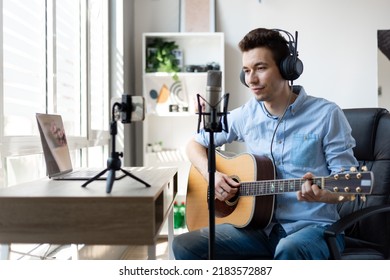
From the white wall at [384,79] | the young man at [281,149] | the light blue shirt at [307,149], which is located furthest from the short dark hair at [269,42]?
the white wall at [384,79]

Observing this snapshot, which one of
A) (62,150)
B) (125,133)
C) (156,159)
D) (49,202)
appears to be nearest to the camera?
(49,202)

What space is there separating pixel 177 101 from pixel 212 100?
1763 millimetres

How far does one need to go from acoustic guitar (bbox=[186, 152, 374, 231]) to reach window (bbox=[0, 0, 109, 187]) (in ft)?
1.94

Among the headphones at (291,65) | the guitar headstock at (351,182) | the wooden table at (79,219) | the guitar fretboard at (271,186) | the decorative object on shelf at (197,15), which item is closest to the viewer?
the wooden table at (79,219)

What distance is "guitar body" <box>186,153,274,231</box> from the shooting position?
1245 millimetres

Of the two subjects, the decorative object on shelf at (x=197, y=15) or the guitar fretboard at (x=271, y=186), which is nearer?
the guitar fretboard at (x=271, y=186)

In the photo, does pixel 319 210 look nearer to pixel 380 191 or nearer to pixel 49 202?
pixel 380 191

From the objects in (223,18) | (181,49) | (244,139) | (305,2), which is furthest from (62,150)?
(305,2)

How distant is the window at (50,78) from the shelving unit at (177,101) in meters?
0.36

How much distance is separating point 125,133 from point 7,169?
118cm

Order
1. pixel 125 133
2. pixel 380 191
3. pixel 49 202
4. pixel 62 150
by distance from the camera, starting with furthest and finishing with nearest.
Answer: pixel 125 133
pixel 380 191
pixel 62 150
pixel 49 202

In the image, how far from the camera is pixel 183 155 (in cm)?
268

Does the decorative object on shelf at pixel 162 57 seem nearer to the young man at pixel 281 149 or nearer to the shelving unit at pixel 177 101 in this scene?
the shelving unit at pixel 177 101

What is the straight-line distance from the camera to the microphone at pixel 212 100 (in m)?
0.93
